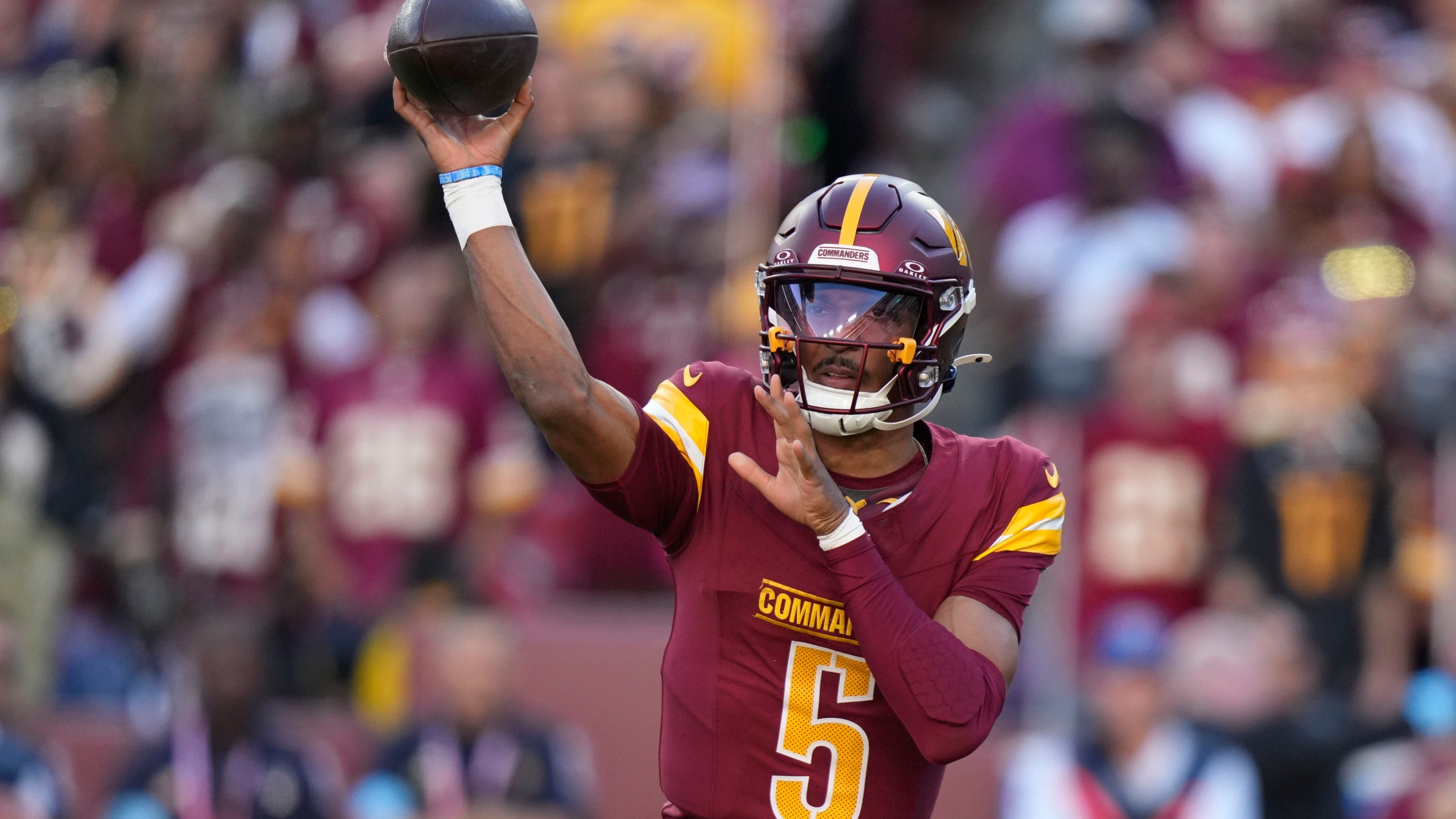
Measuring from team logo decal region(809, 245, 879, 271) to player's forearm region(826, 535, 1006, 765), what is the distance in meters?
0.51

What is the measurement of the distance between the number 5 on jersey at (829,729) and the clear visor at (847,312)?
56cm

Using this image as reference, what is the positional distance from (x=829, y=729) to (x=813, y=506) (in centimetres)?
45

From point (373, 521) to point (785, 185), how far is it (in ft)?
8.32

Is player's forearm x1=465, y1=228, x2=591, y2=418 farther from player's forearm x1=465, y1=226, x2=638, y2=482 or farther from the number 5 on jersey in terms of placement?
the number 5 on jersey

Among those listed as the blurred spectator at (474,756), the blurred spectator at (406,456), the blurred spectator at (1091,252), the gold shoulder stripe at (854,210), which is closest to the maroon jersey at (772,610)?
the gold shoulder stripe at (854,210)

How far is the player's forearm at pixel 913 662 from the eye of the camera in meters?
3.13

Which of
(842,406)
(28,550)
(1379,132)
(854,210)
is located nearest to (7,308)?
(28,550)

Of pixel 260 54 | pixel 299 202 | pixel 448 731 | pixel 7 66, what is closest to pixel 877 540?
pixel 448 731

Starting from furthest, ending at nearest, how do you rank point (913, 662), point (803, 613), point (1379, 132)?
point (1379, 132) → point (803, 613) → point (913, 662)

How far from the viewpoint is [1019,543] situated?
11.4 ft

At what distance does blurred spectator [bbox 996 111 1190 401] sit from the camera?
7.60 metres

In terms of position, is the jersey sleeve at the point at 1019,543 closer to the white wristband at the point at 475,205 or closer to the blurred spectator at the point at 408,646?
the white wristband at the point at 475,205

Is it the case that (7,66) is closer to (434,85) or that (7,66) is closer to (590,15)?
(590,15)

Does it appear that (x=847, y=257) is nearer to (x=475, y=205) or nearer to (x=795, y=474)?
(x=795, y=474)
